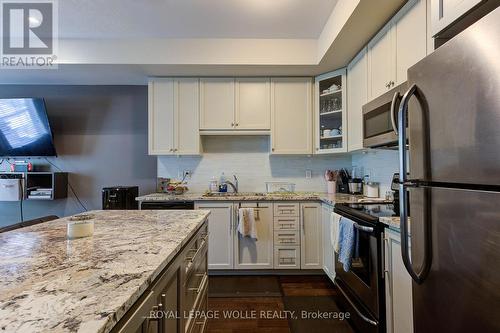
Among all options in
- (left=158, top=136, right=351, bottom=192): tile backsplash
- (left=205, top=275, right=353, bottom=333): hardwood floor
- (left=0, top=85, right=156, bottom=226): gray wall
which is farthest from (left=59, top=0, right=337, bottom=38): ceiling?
(left=205, top=275, right=353, bottom=333): hardwood floor

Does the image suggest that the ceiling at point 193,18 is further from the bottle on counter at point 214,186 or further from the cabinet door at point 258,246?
the cabinet door at point 258,246

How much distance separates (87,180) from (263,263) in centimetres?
264

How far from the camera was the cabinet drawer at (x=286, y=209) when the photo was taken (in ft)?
9.82

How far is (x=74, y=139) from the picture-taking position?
12.0 ft

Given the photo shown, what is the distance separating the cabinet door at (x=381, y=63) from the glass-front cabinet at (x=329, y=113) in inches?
26.8

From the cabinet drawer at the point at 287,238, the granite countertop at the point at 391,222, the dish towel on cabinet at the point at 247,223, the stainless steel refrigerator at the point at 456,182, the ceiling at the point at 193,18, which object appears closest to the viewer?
the stainless steel refrigerator at the point at 456,182

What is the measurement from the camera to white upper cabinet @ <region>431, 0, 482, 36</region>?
943mm

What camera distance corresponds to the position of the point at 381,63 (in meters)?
2.19

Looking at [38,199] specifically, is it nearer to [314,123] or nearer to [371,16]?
[314,123]

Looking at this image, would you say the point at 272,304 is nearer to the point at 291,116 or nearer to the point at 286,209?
the point at 286,209

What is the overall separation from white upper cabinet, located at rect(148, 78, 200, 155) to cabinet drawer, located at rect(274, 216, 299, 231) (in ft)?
4.39

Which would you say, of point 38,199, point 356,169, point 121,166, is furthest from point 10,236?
point 356,169

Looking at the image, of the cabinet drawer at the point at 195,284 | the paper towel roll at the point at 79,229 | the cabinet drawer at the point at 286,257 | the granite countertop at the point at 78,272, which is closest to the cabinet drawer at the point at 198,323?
the cabinet drawer at the point at 195,284

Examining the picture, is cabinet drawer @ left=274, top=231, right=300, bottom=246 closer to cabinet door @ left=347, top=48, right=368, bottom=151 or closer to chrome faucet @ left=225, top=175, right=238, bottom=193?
chrome faucet @ left=225, top=175, right=238, bottom=193
